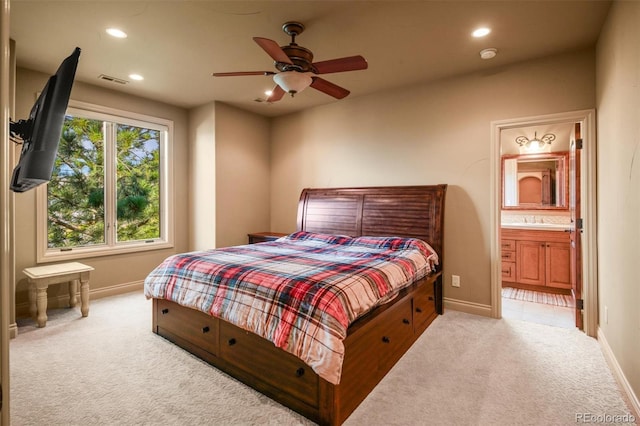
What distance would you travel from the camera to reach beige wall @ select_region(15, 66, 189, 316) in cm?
348

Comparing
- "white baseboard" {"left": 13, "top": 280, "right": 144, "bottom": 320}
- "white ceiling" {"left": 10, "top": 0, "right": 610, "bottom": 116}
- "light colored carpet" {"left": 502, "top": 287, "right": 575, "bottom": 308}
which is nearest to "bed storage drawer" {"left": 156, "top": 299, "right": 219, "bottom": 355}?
"white baseboard" {"left": 13, "top": 280, "right": 144, "bottom": 320}

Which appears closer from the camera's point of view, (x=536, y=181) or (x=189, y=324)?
(x=189, y=324)

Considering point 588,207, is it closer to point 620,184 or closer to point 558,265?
point 620,184

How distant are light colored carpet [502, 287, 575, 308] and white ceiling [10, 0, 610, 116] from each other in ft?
9.46

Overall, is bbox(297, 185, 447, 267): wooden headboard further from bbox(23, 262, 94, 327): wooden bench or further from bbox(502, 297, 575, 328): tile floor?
bbox(23, 262, 94, 327): wooden bench

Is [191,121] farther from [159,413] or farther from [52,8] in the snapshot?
[159,413]

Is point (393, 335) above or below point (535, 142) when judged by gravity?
below

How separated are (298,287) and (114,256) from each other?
3.43 m

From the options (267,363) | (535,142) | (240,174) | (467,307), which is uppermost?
(535,142)

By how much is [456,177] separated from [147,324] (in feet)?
12.0

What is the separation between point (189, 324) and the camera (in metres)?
2.65

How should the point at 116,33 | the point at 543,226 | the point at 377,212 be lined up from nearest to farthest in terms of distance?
the point at 116,33
the point at 377,212
the point at 543,226

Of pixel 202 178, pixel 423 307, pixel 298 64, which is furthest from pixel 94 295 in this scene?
pixel 423 307

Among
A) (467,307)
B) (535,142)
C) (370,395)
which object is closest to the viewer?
(370,395)
